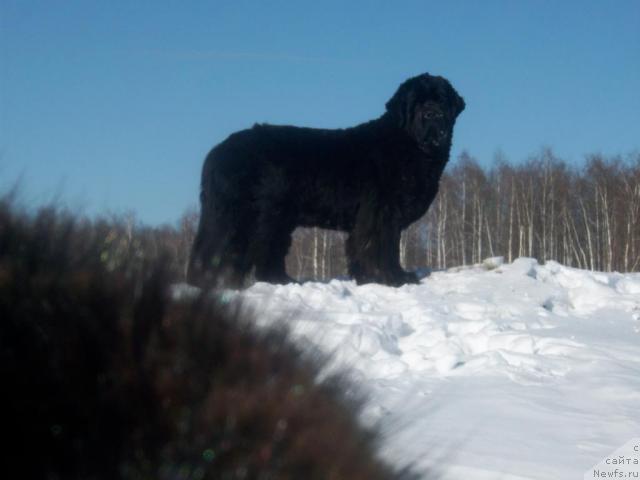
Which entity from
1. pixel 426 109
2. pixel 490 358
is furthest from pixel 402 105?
pixel 490 358

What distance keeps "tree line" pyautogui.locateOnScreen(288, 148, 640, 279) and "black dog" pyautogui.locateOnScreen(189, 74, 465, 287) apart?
27.6 meters

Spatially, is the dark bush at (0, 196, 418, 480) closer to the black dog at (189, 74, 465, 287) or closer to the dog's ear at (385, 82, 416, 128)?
the black dog at (189, 74, 465, 287)

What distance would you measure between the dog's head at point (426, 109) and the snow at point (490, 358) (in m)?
1.48

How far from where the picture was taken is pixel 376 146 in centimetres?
849

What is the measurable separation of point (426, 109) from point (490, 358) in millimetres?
3851

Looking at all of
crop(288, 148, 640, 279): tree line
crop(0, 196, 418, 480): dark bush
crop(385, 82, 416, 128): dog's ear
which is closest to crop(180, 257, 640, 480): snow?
crop(0, 196, 418, 480): dark bush

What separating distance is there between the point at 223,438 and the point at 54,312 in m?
0.43

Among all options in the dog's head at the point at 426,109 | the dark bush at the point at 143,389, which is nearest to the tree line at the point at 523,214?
the dog's head at the point at 426,109

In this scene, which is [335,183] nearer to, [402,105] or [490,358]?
[402,105]

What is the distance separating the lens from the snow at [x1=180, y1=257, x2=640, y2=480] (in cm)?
308

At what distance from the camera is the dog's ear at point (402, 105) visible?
8.55m

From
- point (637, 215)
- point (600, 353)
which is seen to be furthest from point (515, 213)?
point (600, 353)

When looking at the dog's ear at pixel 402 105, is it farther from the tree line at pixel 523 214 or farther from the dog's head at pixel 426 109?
the tree line at pixel 523 214

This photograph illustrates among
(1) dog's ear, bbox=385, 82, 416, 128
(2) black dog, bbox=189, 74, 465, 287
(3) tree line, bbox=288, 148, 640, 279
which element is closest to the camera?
(2) black dog, bbox=189, 74, 465, 287
